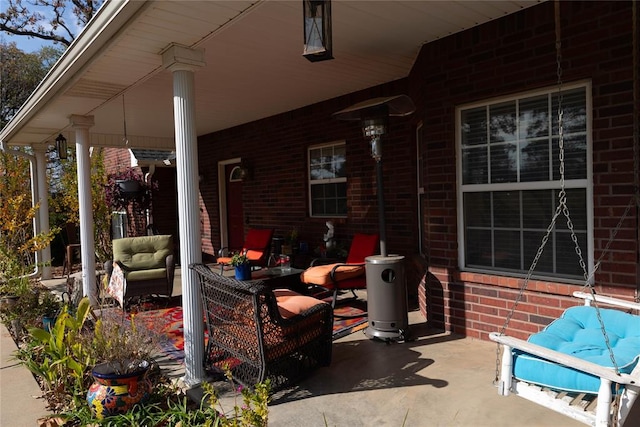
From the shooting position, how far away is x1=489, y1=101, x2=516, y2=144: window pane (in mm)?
3781

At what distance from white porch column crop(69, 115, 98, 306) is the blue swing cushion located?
5263 mm

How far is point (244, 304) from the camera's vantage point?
2.93m

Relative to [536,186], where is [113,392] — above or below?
below

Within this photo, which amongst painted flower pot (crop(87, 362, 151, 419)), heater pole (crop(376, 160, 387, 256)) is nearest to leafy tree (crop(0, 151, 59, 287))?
painted flower pot (crop(87, 362, 151, 419))

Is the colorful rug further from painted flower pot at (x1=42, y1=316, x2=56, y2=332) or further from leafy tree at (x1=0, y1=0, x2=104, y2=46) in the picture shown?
leafy tree at (x1=0, y1=0, x2=104, y2=46)

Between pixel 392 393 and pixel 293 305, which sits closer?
pixel 392 393

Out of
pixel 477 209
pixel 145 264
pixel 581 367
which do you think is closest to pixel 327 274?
pixel 477 209

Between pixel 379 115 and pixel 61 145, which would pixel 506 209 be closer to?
pixel 379 115

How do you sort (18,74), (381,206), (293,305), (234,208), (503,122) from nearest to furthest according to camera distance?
(293,305) → (503,122) → (381,206) → (234,208) → (18,74)

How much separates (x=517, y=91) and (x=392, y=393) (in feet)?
8.78

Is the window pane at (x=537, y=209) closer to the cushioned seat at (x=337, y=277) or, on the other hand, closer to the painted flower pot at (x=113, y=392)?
the cushioned seat at (x=337, y=277)

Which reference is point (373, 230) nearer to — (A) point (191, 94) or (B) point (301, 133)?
(B) point (301, 133)

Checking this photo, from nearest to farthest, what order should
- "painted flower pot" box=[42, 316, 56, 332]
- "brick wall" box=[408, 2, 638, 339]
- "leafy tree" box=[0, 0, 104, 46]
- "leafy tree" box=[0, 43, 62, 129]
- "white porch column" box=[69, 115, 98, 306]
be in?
"brick wall" box=[408, 2, 638, 339] → "painted flower pot" box=[42, 316, 56, 332] → "white porch column" box=[69, 115, 98, 306] → "leafy tree" box=[0, 0, 104, 46] → "leafy tree" box=[0, 43, 62, 129]

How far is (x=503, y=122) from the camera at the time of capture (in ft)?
12.6
